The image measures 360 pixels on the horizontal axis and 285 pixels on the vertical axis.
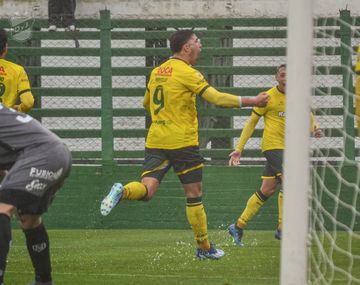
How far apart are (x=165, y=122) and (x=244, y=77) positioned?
4907 mm

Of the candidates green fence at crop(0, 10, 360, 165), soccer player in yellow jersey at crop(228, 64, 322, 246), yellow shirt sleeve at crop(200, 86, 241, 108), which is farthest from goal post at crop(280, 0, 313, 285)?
green fence at crop(0, 10, 360, 165)

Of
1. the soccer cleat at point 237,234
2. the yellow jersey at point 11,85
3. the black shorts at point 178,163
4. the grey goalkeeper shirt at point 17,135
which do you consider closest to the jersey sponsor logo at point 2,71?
the yellow jersey at point 11,85

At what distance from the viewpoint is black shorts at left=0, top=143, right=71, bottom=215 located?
748cm

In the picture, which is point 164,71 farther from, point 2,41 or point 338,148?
point 338,148

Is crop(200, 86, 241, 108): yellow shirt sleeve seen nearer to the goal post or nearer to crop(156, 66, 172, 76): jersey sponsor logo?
crop(156, 66, 172, 76): jersey sponsor logo

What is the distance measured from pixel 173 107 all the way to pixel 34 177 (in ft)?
11.9

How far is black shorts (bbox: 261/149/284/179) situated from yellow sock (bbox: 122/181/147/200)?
2.78 m

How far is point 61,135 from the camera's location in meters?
15.6

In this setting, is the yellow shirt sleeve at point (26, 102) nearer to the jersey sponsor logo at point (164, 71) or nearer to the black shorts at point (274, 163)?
the jersey sponsor logo at point (164, 71)

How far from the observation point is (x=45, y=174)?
24.7 ft

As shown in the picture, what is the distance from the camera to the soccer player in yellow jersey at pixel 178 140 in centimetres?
1083

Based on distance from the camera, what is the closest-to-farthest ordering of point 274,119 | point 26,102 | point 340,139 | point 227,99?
point 227,99, point 26,102, point 274,119, point 340,139

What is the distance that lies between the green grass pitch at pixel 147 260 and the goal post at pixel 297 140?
3.06 metres

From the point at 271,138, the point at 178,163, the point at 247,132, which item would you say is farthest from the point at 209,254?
the point at 271,138
